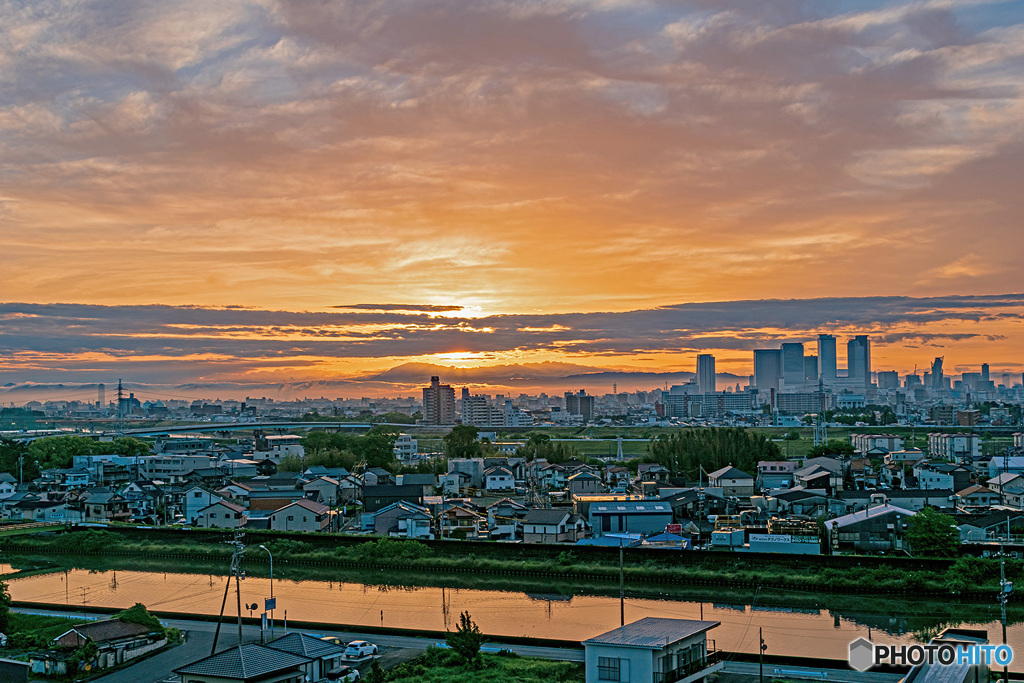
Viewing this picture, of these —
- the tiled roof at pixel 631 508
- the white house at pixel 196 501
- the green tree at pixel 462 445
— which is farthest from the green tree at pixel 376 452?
the tiled roof at pixel 631 508

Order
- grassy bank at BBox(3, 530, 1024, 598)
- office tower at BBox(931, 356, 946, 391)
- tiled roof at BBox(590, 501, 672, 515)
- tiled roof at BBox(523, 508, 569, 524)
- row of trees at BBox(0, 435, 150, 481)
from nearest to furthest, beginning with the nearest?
grassy bank at BBox(3, 530, 1024, 598), tiled roof at BBox(523, 508, 569, 524), tiled roof at BBox(590, 501, 672, 515), row of trees at BBox(0, 435, 150, 481), office tower at BBox(931, 356, 946, 391)

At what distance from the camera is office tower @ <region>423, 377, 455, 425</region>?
71.8 m

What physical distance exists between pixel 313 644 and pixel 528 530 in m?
7.85

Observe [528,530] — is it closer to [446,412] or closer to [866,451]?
[866,451]

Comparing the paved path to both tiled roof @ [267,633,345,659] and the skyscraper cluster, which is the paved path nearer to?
tiled roof @ [267,633,345,659]

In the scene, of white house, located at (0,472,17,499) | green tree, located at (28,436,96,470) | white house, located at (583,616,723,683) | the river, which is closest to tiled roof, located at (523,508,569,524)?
the river

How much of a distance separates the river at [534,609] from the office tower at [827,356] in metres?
132

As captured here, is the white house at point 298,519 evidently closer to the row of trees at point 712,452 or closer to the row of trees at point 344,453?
the row of trees at point 344,453

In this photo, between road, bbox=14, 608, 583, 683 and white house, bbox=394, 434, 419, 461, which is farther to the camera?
white house, bbox=394, 434, 419, 461

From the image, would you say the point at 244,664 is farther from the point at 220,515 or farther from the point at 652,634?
the point at 220,515

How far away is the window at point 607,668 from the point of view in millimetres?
6741

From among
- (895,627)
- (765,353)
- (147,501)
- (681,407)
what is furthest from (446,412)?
(765,353)

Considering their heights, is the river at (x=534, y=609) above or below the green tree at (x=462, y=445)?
below

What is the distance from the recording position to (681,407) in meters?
93.6
